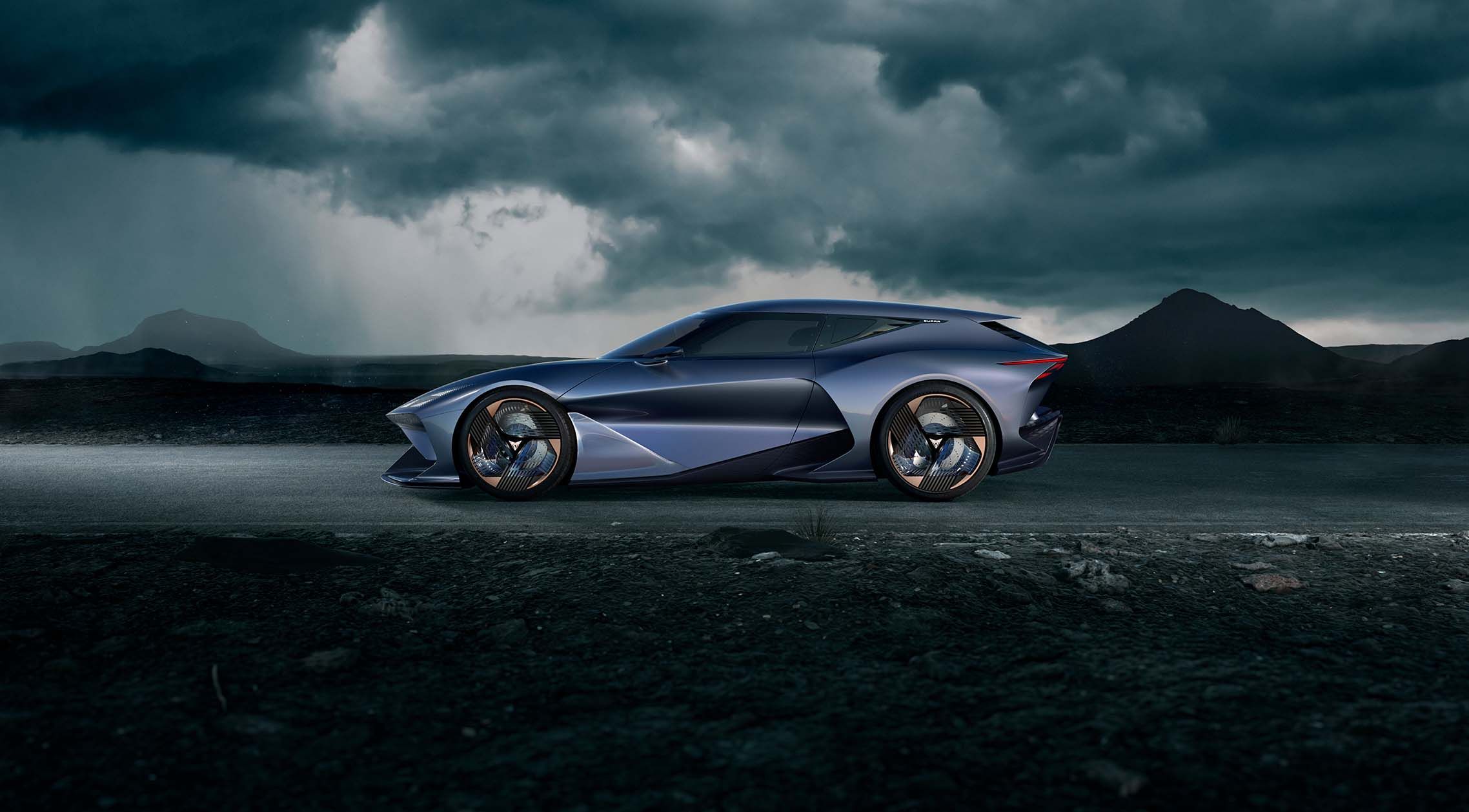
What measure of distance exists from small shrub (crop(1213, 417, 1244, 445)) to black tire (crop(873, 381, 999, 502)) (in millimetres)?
6454

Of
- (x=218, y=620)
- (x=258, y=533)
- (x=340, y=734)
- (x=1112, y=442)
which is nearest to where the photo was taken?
(x=340, y=734)

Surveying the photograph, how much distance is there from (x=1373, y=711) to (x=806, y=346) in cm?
458

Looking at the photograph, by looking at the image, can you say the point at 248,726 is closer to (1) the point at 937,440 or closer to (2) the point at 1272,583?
(2) the point at 1272,583

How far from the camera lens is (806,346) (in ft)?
22.1

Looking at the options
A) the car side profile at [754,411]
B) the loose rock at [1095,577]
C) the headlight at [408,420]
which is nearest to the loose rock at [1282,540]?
the loose rock at [1095,577]

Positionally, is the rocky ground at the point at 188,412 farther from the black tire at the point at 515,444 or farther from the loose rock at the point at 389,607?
the loose rock at the point at 389,607

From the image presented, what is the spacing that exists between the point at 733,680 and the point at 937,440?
4.30 metres

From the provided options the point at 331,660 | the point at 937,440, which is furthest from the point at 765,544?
the point at 937,440

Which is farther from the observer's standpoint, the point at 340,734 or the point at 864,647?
the point at 864,647

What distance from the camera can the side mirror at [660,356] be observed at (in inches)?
254

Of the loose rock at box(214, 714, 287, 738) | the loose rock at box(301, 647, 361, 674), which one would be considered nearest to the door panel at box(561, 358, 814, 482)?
the loose rock at box(301, 647, 361, 674)

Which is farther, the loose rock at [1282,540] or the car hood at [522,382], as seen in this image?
the car hood at [522,382]

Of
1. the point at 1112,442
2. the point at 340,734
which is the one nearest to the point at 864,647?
the point at 340,734

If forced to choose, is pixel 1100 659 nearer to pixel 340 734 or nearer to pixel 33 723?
pixel 340 734
